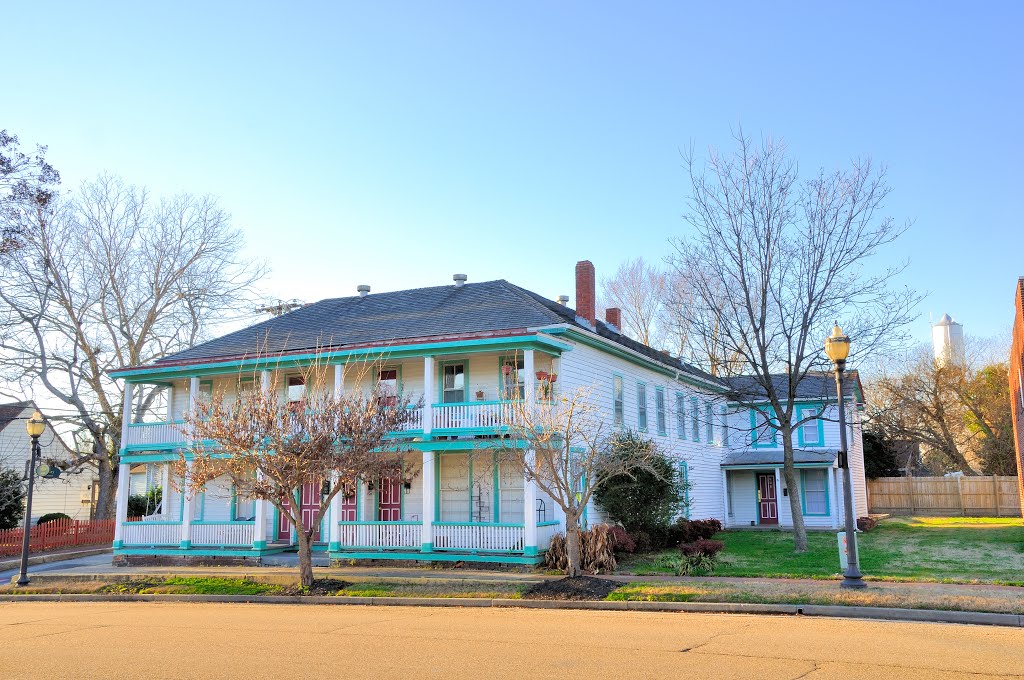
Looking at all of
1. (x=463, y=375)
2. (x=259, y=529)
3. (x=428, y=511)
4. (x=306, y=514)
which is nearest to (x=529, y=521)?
(x=428, y=511)

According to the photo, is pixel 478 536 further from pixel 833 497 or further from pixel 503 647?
pixel 833 497

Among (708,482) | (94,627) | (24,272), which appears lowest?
(94,627)

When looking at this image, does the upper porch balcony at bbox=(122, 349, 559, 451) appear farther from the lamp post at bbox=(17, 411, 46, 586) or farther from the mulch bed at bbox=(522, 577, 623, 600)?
the mulch bed at bbox=(522, 577, 623, 600)

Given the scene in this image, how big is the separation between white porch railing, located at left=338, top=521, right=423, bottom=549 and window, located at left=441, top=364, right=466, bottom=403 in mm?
3509

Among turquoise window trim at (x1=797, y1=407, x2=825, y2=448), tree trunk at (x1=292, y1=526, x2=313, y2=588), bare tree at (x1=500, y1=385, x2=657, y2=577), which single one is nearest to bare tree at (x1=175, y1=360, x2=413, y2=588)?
tree trunk at (x1=292, y1=526, x2=313, y2=588)

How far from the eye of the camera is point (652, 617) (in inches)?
481

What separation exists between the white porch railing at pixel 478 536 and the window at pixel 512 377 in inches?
121

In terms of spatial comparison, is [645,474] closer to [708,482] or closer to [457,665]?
[708,482]

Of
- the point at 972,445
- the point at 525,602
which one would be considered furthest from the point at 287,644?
the point at 972,445

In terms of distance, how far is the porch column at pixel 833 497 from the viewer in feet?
102

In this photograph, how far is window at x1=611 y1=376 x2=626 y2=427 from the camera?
23750 millimetres

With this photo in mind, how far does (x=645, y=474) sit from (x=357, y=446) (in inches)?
335

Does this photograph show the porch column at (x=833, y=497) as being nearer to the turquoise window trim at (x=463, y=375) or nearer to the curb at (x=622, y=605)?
the turquoise window trim at (x=463, y=375)

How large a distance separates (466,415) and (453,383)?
→ 213 cm
